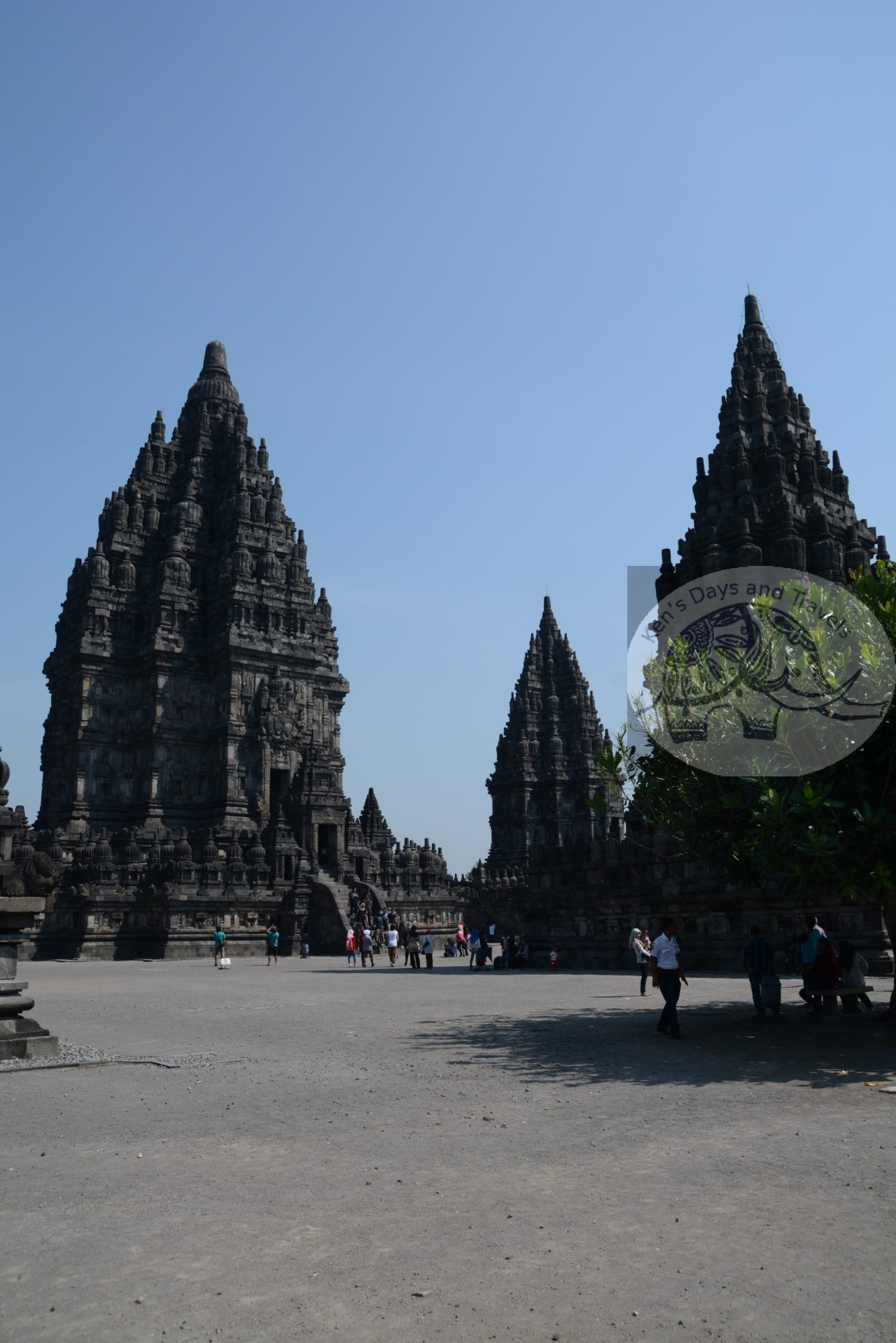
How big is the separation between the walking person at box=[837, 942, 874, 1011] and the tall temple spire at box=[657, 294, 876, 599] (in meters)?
23.5

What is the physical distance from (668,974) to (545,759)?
7130 cm

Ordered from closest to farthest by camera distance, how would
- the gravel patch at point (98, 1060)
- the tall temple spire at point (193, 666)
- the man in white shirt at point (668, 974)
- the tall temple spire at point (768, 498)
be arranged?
1. the gravel patch at point (98, 1060)
2. the man in white shirt at point (668, 974)
3. the tall temple spire at point (768, 498)
4. the tall temple spire at point (193, 666)

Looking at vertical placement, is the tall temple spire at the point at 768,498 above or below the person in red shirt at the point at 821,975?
above

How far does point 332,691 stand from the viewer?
69.5 meters

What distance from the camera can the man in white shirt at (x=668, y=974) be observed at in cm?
1277

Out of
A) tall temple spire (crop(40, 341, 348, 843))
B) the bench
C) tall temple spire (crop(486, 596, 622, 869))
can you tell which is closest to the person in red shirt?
the bench

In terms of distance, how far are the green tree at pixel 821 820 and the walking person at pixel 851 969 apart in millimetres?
985

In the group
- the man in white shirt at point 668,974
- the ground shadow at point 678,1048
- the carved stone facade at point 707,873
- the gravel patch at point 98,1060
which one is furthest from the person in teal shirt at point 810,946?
the gravel patch at point 98,1060

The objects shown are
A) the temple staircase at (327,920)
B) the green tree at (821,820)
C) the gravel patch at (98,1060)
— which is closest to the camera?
the gravel patch at (98,1060)

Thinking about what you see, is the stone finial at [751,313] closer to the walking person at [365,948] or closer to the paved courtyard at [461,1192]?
the walking person at [365,948]

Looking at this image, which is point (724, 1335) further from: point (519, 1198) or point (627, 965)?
point (627, 965)

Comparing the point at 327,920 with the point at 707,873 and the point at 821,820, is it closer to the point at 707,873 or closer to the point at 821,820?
the point at 707,873

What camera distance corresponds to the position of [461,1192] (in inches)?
248

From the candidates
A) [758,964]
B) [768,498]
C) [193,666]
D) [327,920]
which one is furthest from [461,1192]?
[193,666]
